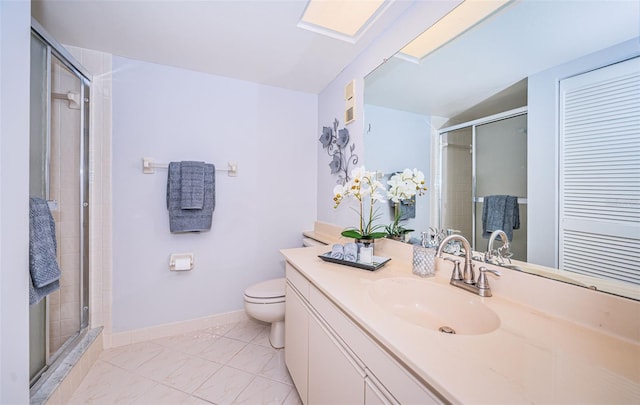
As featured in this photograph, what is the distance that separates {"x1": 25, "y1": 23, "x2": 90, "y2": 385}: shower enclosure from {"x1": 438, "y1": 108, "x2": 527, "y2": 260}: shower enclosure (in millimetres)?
2075

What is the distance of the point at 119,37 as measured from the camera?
1.57 meters

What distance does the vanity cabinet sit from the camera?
2.01 feet

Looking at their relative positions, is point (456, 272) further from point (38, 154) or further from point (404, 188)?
point (38, 154)

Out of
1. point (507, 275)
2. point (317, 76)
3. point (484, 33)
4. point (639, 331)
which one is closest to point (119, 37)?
point (317, 76)

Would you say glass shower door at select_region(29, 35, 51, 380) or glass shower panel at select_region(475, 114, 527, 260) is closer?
glass shower panel at select_region(475, 114, 527, 260)

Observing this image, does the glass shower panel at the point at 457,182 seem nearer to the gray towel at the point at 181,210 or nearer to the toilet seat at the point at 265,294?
the toilet seat at the point at 265,294

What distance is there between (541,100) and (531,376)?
0.83 metres

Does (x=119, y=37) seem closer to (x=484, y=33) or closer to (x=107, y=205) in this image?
(x=107, y=205)

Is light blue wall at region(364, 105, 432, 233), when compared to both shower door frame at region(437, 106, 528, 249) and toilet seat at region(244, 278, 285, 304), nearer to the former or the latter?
shower door frame at region(437, 106, 528, 249)

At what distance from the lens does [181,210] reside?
1.85m

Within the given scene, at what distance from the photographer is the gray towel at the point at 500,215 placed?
90 centimetres

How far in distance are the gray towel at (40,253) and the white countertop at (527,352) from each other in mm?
1252
